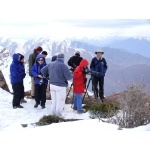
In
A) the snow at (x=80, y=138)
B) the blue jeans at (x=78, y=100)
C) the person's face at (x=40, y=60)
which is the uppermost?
the person's face at (x=40, y=60)

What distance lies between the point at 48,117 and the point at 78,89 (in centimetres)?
180

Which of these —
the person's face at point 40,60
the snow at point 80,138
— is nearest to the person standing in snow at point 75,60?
the person's face at point 40,60

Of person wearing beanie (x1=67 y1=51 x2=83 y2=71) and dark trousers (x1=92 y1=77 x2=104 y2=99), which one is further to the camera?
dark trousers (x1=92 y1=77 x2=104 y2=99)

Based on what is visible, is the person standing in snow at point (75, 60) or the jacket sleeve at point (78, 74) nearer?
the jacket sleeve at point (78, 74)

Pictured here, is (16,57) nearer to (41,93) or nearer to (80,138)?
(41,93)

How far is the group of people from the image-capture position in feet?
37.2

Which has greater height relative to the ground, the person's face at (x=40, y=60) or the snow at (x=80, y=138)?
the person's face at (x=40, y=60)

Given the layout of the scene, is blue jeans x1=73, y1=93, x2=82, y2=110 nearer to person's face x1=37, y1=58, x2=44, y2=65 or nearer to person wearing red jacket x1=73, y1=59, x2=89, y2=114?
person wearing red jacket x1=73, y1=59, x2=89, y2=114

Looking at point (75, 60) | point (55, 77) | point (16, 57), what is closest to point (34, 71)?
point (16, 57)

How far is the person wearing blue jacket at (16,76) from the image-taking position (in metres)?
12.4

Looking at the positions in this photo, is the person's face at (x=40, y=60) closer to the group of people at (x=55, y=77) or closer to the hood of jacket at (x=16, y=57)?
the group of people at (x=55, y=77)

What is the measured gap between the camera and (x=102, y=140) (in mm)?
6859

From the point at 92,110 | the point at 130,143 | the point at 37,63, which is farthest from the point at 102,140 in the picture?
the point at 37,63

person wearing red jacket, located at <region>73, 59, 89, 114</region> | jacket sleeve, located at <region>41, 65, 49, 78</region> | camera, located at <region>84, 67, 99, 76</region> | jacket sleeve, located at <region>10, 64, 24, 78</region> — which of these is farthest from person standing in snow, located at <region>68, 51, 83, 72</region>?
jacket sleeve, located at <region>10, 64, 24, 78</region>
